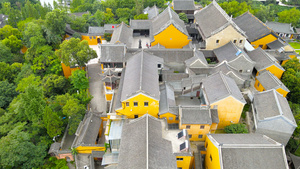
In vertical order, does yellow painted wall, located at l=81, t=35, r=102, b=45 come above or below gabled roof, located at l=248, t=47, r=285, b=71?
above

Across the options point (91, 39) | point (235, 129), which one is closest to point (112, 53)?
point (91, 39)

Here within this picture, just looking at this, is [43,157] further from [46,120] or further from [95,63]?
[95,63]

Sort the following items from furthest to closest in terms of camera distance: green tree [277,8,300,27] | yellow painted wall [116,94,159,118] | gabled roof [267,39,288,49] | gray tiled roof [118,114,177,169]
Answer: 1. green tree [277,8,300,27]
2. gabled roof [267,39,288,49]
3. yellow painted wall [116,94,159,118]
4. gray tiled roof [118,114,177,169]

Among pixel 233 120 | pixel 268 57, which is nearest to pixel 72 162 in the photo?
pixel 233 120

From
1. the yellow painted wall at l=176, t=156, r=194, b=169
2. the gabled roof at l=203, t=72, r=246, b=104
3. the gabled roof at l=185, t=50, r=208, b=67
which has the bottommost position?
the yellow painted wall at l=176, t=156, r=194, b=169

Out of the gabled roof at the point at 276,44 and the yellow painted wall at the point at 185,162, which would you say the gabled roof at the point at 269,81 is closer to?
the gabled roof at the point at 276,44

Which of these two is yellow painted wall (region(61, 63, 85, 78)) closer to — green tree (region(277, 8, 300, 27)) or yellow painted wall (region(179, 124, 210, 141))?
yellow painted wall (region(179, 124, 210, 141))

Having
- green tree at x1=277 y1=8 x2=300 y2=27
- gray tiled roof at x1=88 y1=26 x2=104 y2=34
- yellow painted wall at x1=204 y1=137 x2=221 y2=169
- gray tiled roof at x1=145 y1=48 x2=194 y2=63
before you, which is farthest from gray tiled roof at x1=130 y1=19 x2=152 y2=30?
green tree at x1=277 y1=8 x2=300 y2=27
